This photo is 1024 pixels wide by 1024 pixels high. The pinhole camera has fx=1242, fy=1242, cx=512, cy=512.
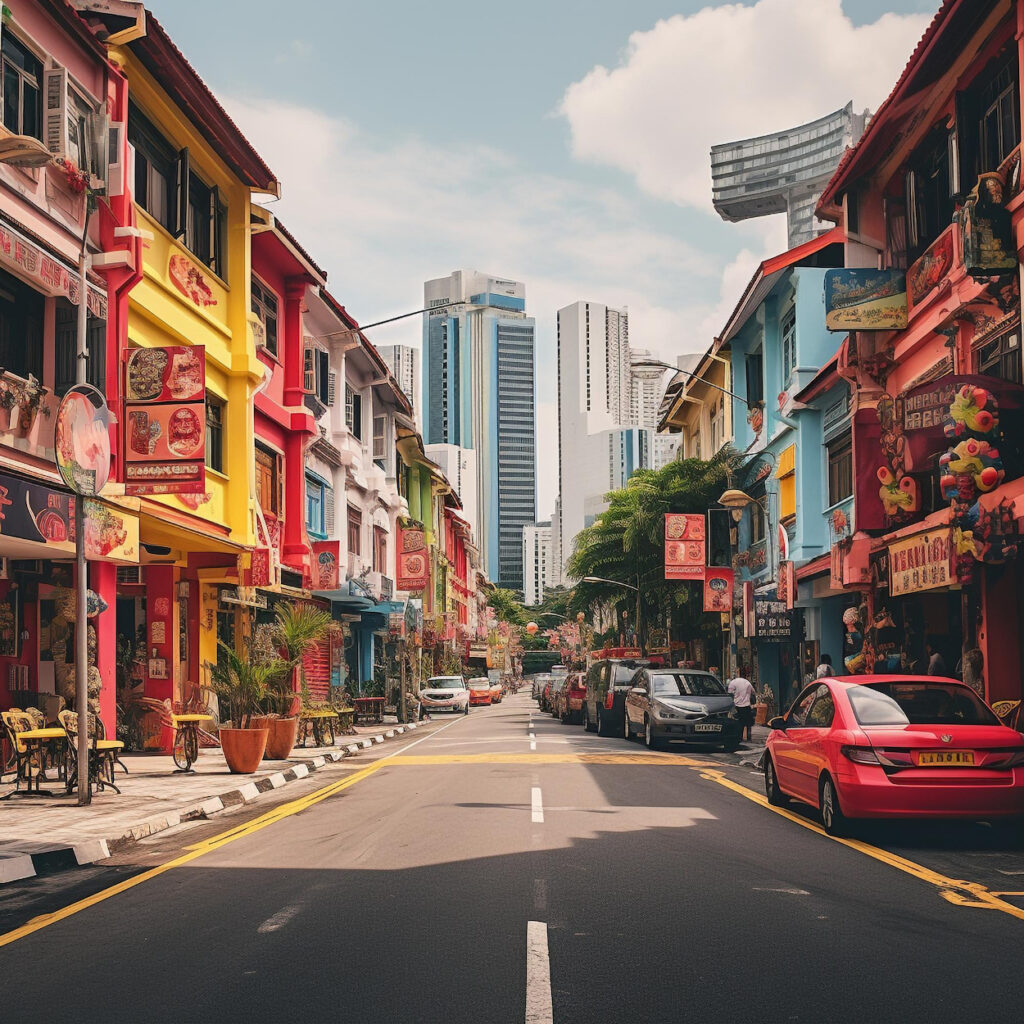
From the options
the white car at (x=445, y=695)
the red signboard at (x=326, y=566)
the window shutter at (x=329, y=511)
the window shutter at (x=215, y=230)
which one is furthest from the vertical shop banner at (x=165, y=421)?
the white car at (x=445, y=695)

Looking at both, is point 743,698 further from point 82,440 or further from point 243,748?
point 82,440

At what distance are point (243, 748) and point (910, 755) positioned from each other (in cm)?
1093

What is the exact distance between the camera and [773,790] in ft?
47.7

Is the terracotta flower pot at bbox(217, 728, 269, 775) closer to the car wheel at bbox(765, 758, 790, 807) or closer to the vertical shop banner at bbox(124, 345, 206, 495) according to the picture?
the vertical shop banner at bbox(124, 345, 206, 495)

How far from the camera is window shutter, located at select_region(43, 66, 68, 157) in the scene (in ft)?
55.8

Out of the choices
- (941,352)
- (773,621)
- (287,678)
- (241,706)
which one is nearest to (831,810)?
(941,352)

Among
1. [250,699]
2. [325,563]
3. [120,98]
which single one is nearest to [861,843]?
[250,699]

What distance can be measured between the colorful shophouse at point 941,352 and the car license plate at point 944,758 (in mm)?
4983

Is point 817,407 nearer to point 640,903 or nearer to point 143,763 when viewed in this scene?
point 143,763

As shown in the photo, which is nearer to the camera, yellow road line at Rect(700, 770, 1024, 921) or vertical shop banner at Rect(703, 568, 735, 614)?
yellow road line at Rect(700, 770, 1024, 921)

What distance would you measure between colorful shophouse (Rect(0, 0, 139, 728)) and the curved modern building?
103 m

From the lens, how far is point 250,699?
765 inches

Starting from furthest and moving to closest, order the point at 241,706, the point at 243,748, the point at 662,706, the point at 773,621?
the point at 773,621 < the point at 662,706 < the point at 241,706 < the point at 243,748

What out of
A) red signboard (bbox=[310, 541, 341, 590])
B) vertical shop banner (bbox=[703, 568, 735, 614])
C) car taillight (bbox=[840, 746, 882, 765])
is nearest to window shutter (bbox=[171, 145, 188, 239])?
red signboard (bbox=[310, 541, 341, 590])
